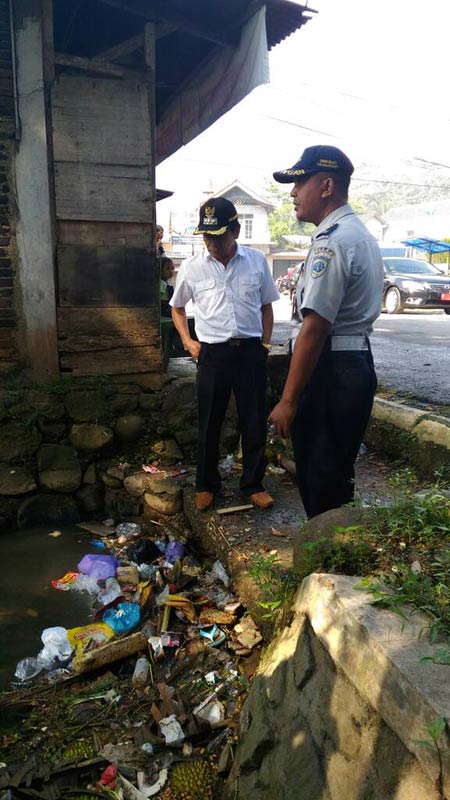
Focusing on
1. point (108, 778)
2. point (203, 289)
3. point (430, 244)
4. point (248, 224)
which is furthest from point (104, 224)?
point (248, 224)

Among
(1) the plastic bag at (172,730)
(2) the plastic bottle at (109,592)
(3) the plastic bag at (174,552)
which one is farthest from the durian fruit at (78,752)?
(3) the plastic bag at (174,552)

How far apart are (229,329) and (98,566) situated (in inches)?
76.8

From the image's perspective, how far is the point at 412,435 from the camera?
4.39 meters

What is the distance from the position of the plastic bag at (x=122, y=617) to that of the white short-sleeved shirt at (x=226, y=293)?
1761mm

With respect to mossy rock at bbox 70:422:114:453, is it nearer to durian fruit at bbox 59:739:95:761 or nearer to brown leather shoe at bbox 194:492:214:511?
brown leather shoe at bbox 194:492:214:511

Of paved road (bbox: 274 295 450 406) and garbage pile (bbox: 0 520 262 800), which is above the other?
paved road (bbox: 274 295 450 406)

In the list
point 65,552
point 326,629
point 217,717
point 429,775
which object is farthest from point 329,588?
point 65,552

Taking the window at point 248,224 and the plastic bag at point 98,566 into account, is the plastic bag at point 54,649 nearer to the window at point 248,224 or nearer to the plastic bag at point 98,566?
the plastic bag at point 98,566

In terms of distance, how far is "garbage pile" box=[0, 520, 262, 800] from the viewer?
2.48 metres

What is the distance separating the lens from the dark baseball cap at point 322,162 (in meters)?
2.45

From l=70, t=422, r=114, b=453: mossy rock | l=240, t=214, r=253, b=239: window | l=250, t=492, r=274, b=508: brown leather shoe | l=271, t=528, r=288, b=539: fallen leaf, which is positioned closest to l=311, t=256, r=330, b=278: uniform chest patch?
l=271, t=528, r=288, b=539: fallen leaf

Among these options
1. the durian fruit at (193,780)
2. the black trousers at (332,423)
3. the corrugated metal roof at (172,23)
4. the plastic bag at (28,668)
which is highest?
the corrugated metal roof at (172,23)

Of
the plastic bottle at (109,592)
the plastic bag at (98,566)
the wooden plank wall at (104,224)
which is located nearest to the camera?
the plastic bottle at (109,592)

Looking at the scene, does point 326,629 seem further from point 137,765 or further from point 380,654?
point 137,765
